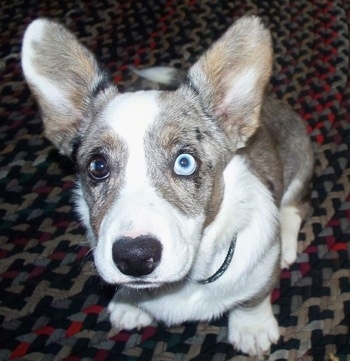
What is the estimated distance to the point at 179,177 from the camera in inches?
81.5

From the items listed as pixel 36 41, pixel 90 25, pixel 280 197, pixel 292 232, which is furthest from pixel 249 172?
pixel 90 25

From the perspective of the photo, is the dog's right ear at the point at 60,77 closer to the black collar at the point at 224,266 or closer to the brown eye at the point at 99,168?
the brown eye at the point at 99,168

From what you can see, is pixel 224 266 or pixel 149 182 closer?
pixel 149 182

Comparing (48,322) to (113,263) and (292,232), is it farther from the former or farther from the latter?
(292,232)

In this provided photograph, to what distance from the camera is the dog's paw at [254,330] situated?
258 centimetres

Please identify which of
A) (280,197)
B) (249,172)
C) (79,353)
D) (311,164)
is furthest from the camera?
(311,164)

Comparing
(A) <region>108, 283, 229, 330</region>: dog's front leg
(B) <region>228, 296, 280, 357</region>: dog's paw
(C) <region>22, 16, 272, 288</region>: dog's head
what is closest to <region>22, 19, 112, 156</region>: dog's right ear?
(C) <region>22, 16, 272, 288</region>: dog's head

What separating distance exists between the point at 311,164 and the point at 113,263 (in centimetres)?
146

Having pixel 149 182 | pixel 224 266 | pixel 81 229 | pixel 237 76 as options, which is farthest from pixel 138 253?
pixel 81 229

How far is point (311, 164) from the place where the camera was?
3.06m

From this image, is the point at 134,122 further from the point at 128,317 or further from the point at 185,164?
the point at 128,317

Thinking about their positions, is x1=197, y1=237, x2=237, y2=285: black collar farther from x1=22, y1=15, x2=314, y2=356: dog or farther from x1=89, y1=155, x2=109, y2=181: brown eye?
x1=89, y1=155, x2=109, y2=181: brown eye

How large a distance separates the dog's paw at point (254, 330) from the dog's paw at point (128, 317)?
36 cm

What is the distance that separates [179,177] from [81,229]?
110cm
